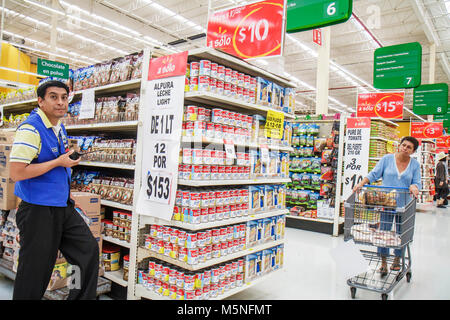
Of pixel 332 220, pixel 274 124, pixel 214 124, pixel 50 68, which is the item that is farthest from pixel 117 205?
pixel 50 68

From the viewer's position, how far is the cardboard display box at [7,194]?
340 centimetres

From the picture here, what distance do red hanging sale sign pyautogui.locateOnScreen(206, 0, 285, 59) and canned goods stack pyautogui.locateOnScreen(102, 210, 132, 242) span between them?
2521mm

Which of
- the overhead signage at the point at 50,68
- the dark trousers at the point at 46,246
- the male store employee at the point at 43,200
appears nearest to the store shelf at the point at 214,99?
the male store employee at the point at 43,200

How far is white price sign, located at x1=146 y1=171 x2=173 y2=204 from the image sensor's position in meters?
2.75

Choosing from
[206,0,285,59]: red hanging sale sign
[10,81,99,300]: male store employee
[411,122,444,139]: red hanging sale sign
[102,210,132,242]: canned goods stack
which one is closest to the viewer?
[10,81,99,300]: male store employee

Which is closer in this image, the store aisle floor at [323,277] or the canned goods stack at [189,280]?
the canned goods stack at [189,280]

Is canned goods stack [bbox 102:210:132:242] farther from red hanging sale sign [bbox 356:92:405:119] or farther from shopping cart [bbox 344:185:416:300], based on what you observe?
red hanging sale sign [bbox 356:92:405:119]

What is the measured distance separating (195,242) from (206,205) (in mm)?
308

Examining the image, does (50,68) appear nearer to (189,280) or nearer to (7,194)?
(7,194)

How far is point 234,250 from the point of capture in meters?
3.01

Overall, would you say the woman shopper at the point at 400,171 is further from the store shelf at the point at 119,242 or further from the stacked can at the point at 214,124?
the store shelf at the point at 119,242

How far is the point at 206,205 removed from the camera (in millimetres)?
2723

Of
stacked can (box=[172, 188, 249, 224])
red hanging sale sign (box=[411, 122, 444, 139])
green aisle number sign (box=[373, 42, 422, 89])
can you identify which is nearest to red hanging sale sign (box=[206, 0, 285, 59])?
stacked can (box=[172, 188, 249, 224])

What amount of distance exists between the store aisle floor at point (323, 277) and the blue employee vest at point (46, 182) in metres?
1.61
